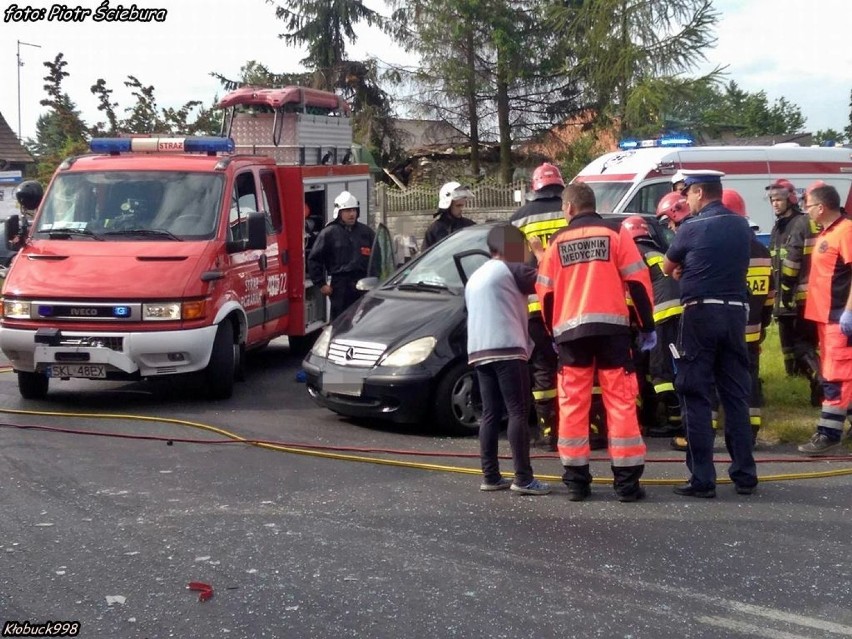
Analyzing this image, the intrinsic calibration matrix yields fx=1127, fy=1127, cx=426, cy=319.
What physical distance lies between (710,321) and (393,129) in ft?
89.0

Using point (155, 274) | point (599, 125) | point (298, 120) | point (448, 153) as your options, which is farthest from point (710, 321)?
point (448, 153)

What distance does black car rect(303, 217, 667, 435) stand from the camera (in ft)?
28.1

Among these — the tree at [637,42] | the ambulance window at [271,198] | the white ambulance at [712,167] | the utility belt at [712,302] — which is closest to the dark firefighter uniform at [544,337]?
the utility belt at [712,302]

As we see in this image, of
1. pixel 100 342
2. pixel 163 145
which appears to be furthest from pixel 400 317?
pixel 163 145

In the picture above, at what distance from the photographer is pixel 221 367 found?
1003 cm

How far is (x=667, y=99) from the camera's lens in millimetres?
25328

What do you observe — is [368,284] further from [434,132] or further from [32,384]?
[434,132]

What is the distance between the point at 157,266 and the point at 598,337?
456cm

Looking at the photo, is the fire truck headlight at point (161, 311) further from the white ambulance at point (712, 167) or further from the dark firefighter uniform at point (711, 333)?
the white ambulance at point (712, 167)

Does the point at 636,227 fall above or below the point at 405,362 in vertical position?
above

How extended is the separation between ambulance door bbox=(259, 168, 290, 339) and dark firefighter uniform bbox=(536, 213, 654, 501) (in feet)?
17.4

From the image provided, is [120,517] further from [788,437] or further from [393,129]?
[393,129]

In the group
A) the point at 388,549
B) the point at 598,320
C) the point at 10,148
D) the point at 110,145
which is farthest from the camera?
the point at 10,148

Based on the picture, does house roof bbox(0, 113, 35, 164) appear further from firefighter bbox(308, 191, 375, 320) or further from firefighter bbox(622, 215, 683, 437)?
firefighter bbox(622, 215, 683, 437)
